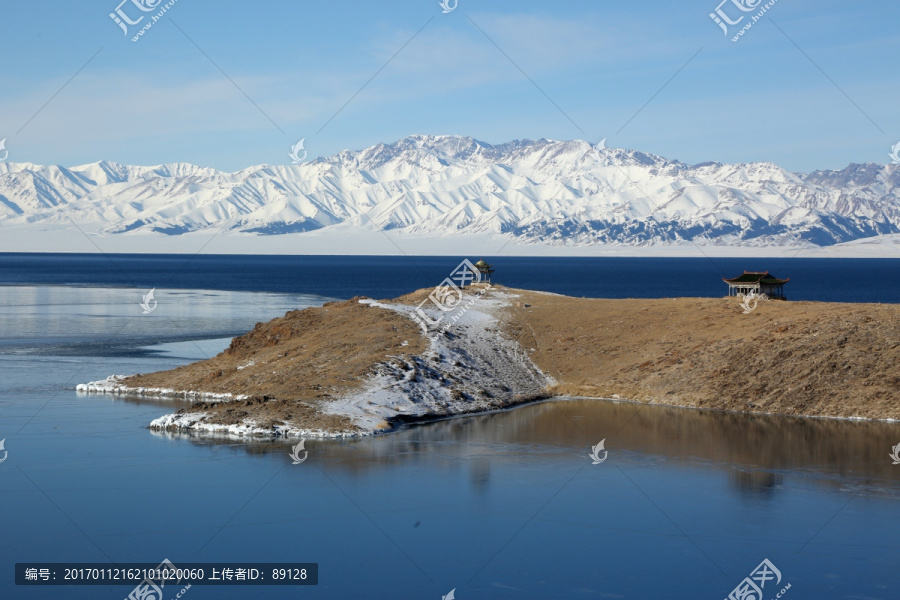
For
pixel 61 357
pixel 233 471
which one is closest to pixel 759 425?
pixel 233 471

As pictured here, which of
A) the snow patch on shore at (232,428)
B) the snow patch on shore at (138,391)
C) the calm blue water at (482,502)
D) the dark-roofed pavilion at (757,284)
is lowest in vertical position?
the calm blue water at (482,502)

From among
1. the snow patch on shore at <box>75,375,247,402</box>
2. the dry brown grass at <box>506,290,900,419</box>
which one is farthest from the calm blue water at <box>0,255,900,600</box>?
the dry brown grass at <box>506,290,900,419</box>

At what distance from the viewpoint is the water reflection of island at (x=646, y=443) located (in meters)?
43.3

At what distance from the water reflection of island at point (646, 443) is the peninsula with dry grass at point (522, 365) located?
6.06ft

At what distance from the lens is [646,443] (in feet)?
160

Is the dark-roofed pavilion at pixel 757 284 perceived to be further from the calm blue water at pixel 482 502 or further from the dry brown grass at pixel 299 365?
the dry brown grass at pixel 299 365

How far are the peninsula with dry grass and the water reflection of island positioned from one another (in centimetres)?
185

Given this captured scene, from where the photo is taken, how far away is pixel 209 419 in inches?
1981

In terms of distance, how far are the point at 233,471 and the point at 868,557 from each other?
86.3 feet

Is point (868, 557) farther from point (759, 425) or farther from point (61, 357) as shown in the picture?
point (61, 357)

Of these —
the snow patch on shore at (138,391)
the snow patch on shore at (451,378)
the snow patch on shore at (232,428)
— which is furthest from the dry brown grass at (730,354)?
the snow patch on shore at (138,391)

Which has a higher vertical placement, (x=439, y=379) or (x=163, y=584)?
(x=439, y=379)

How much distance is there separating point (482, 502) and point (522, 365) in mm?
29329

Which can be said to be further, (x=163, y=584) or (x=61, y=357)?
(x=61, y=357)
